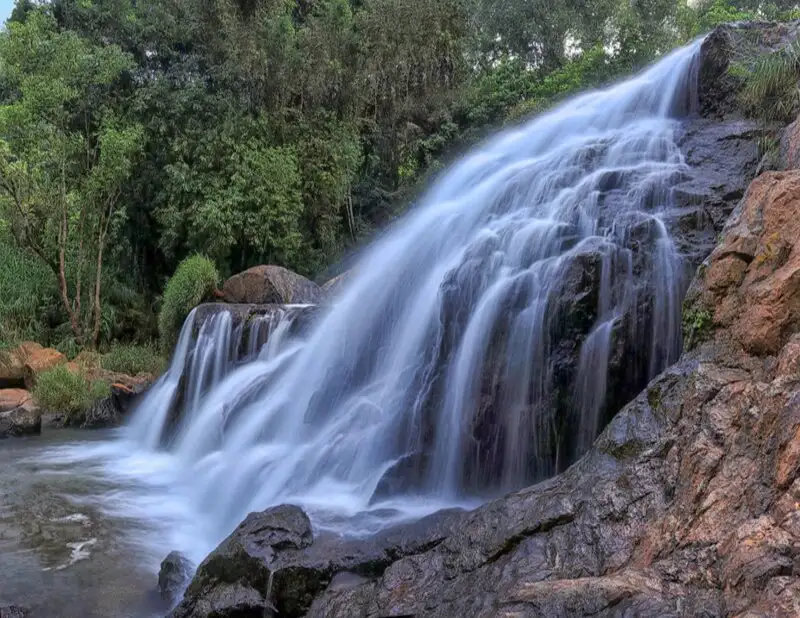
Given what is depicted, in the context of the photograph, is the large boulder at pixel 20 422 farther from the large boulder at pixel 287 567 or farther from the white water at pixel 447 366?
the large boulder at pixel 287 567

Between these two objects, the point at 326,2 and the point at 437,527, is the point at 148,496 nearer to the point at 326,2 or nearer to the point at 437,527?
the point at 437,527

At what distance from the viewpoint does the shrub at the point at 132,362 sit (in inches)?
527

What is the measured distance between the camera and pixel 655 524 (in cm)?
346

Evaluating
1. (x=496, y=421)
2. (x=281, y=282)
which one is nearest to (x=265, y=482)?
(x=496, y=421)

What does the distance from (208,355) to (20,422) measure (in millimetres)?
3020

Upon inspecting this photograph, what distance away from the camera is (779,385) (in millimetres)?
3408

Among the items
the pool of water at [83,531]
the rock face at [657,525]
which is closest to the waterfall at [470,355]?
the pool of water at [83,531]

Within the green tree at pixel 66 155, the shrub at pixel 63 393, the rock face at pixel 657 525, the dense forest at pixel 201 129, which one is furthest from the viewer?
the dense forest at pixel 201 129

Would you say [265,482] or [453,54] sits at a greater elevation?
[453,54]

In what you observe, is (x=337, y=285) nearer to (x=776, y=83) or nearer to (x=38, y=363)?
(x=38, y=363)

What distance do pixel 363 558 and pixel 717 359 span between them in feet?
9.03

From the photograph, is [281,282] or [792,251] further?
[281,282]

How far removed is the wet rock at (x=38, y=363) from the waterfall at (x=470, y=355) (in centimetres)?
266

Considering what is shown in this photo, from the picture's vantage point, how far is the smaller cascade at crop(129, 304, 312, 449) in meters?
10.7
